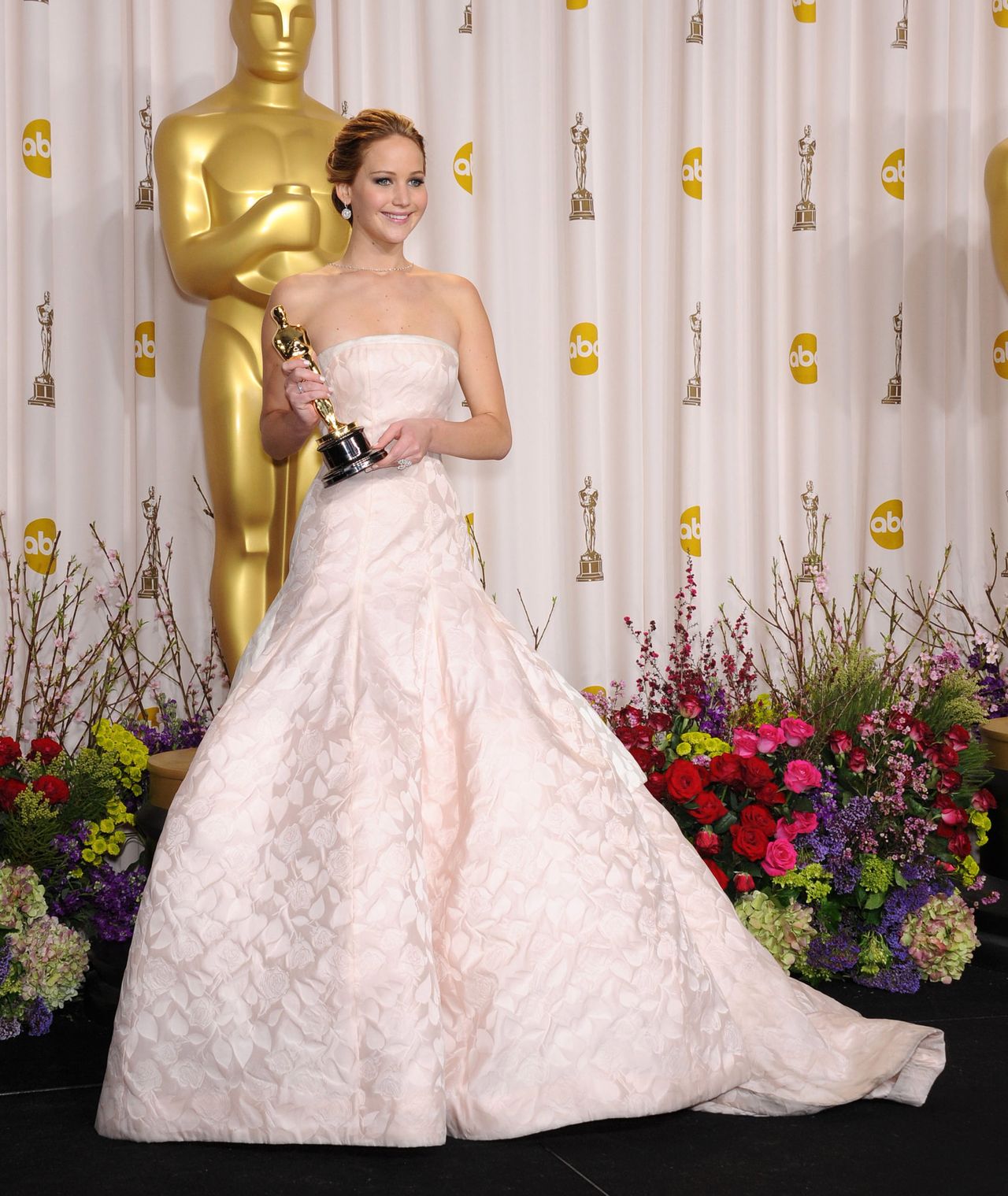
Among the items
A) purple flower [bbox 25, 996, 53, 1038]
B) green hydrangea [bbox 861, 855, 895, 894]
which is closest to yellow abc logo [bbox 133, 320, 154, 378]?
purple flower [bbox 25, 996, 53, 1038]

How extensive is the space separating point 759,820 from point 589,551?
165cm

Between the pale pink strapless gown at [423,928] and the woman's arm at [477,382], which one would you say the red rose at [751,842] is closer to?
the pale pink strapless gown at [423,928]

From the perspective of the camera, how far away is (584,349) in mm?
4645

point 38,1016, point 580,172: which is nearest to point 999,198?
point 580,172

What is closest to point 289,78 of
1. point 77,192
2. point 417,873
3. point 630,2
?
point 77,192

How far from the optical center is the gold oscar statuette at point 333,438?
260cm

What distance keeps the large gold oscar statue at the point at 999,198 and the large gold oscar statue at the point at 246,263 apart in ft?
6.48

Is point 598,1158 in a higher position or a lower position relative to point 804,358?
lower

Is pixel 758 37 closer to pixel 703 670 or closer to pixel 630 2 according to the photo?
pixel 630 2

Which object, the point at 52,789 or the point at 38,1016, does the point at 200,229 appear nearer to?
the point at 52,789

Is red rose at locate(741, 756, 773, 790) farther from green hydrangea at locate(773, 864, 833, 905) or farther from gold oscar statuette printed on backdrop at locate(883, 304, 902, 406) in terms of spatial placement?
gold oscar statuette printed on backdrop at locate(883, 304, 902, 406)

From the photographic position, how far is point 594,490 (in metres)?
4.68

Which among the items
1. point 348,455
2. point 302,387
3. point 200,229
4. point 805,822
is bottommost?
point 805,822

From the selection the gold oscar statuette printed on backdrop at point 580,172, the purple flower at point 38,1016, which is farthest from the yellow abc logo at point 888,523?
the purple flower at point 38,1016
